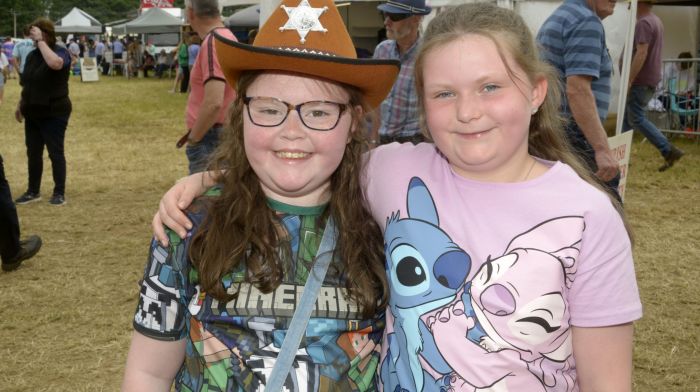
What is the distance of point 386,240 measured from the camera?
1.80m

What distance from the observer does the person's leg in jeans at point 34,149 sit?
7.28 metres

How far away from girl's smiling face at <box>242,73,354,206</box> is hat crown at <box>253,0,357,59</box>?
8 cm

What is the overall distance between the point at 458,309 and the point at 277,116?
0.59 meters

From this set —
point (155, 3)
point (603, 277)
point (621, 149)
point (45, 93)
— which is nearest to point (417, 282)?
point (603, 277)

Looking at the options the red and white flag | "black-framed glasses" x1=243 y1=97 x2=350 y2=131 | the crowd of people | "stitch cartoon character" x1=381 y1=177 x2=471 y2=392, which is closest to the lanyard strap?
the crowd of people

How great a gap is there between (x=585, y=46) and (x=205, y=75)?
2.34 metres

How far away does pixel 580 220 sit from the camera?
1551mm

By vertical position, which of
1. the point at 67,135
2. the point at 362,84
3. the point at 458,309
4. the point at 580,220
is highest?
the point at 362,84

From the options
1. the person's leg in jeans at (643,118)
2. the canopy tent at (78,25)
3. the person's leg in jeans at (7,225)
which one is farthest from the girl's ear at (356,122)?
the canopy tent at (78,25)

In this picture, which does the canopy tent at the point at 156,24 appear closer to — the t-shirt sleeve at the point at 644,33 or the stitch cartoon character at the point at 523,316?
the t-shirt sleeve at the point at 644,33

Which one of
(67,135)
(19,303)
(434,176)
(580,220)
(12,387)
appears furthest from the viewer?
(67,135)

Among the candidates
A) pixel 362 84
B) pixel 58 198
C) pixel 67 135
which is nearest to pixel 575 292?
pixel 362 84

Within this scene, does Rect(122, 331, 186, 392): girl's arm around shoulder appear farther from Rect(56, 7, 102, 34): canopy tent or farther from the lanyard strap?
Rect(56, 7, 102, 34): canopy tent

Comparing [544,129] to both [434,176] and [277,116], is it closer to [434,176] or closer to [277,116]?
[434,176]
